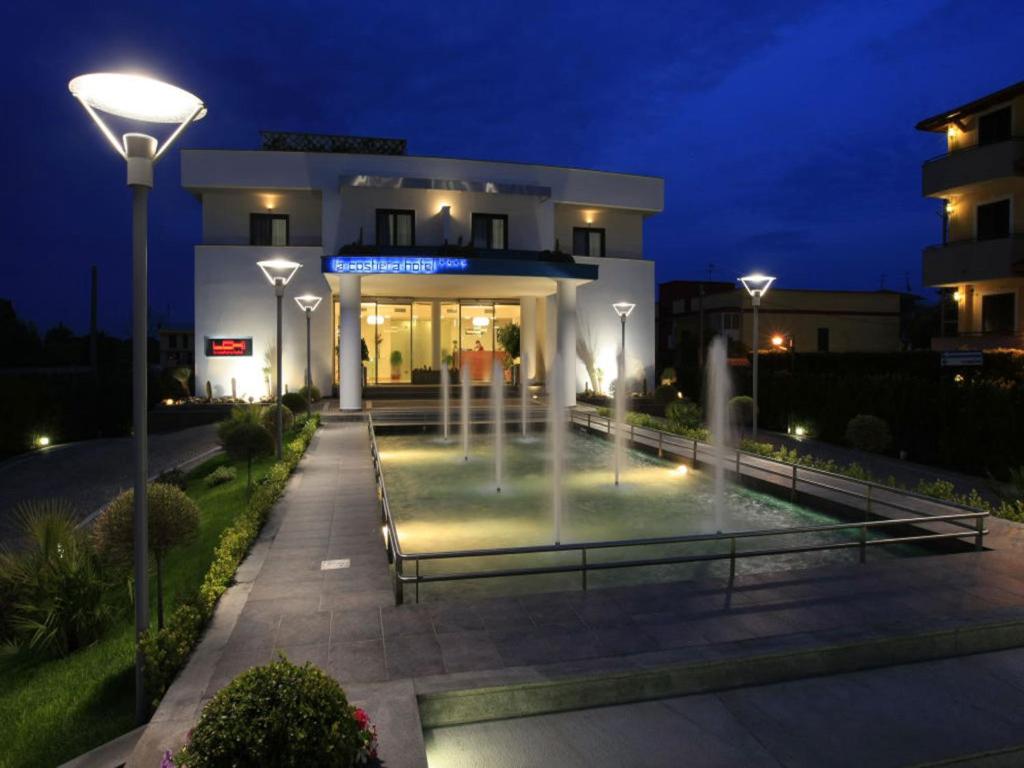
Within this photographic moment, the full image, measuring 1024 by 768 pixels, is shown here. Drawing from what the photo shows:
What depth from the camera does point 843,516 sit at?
37.8 ft

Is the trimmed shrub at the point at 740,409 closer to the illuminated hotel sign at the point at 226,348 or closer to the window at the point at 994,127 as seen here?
the window at the point at 994,127

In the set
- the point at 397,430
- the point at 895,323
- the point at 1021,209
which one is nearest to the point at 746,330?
the point at 895,323

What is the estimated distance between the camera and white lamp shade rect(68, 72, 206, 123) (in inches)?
198

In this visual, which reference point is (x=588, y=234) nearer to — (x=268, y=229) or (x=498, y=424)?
(x=268, y=229)

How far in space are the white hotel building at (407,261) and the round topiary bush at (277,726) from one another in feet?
70.2

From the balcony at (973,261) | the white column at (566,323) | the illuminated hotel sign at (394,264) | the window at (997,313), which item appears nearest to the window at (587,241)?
the white column at (566,323)

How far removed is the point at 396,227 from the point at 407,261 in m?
5.70

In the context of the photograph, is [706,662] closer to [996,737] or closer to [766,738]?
[766,738]

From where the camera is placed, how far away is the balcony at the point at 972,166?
26.0 metres

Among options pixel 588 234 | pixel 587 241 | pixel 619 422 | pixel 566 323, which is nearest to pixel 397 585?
pixel 619 422

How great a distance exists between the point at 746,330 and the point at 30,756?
161 ft

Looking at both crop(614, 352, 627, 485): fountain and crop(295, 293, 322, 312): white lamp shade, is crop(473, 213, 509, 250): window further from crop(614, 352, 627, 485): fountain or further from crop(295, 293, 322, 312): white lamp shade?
crop(614, 352, 627, 485): fountain

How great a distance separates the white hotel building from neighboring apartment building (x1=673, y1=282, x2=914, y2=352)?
58.9ft

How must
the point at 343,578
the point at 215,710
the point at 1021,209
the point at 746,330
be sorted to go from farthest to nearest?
the point at 746,330
the point at 1021,209
the point at 343,578
the point at 215,710
